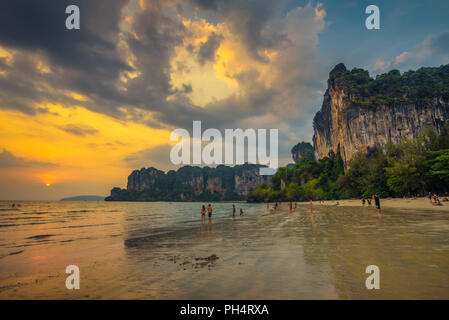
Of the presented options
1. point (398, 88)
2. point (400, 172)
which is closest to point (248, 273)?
point (400, 172)

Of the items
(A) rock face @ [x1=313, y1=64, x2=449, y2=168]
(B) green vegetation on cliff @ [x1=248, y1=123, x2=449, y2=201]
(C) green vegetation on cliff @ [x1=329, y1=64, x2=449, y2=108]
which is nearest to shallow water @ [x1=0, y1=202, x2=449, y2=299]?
(B) green vegetation on cliff @ [x1=248, y1=123, x2=449, y2=201]

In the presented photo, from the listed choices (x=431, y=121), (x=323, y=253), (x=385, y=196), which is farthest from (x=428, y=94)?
(x=323, y=253)

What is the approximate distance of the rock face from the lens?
89.6 m

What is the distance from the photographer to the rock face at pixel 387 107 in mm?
89625

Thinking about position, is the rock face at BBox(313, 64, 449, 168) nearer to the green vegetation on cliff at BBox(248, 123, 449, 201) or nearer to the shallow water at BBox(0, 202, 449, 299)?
the green vegetation on cliff at BBox(248, 123, 449, 201)

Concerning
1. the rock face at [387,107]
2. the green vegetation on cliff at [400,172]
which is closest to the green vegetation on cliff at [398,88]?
the rock face at [387,107]

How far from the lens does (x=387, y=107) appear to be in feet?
308

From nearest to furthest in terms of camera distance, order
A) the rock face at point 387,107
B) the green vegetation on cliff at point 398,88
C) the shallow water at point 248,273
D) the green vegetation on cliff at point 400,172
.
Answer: the shallow water at point 248,273 < the green vegetation on cliff at point 400,172 < the rock face at point 387,107 < the green vegetation on cliff at point 398,88

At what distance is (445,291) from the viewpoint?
460 cm

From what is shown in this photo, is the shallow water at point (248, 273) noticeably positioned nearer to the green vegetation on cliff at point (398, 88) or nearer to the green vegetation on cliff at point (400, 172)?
the green vegetation on cliff at point (400, 172)

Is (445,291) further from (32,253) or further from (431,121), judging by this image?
(431,121)

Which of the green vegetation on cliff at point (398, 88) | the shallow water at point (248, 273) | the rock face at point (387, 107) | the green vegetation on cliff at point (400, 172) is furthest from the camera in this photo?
the green vegetation on cliff at point (398, 88)

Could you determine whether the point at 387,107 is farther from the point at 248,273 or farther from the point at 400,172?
the point at 248,273
